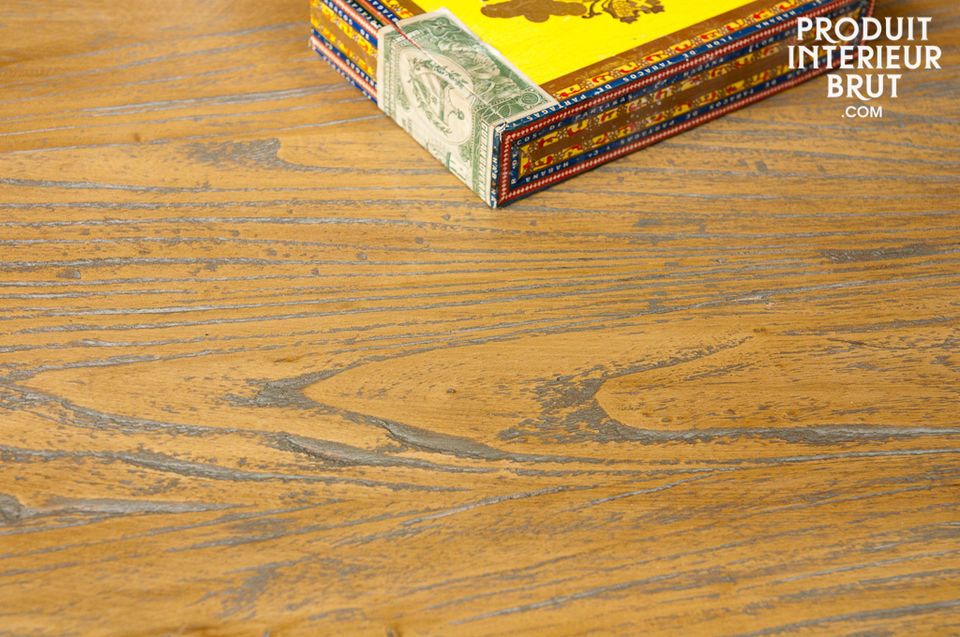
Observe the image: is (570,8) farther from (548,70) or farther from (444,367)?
(444,367)

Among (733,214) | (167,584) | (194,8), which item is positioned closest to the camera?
(167,584)

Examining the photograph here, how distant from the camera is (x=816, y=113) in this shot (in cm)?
95

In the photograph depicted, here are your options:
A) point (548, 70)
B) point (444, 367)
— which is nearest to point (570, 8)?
point (548, 70)

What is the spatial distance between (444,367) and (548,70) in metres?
0.22

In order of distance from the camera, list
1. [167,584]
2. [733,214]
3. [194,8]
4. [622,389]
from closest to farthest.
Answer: [167,584], [622,389], [733,214], [194,8]

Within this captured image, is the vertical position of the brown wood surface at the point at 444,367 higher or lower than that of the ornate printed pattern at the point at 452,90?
lower

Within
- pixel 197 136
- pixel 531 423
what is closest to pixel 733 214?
pixel 531 423

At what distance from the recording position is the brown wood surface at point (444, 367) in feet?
2.14

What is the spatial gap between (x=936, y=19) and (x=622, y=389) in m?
0.48

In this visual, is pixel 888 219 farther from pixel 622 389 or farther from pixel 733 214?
pixel 622 389

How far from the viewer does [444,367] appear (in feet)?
2.48

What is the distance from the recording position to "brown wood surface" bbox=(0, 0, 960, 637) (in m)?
0.65

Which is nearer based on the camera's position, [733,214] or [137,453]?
[137,453]

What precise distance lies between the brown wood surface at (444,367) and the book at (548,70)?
0.02 meters
